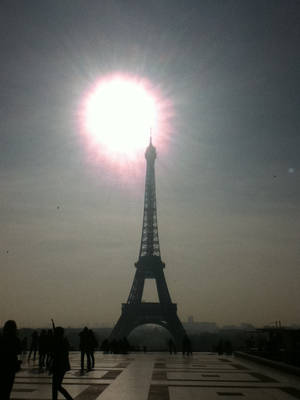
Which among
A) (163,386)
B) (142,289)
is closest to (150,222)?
(142,289)

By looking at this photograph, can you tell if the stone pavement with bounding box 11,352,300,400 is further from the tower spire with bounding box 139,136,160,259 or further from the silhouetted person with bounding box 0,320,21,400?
the tower spire with bounding box 139,136,160,259

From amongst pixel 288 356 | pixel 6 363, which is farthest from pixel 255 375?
pixel 6 363

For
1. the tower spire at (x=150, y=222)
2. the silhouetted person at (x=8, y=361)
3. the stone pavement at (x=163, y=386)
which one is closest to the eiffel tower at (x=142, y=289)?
the tower spire at (x=150, y=222)

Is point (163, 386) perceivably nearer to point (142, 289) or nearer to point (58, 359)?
point (58, 359)

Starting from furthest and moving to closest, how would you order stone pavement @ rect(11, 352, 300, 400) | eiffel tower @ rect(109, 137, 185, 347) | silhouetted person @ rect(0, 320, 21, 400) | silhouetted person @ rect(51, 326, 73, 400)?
eiffel tower @ rect(109, 137, 185, 347), stone pavement @ rect(11, 352, 300, 400), silhouetted person @ rect(51, 326, 73, 400), silhouetted person @ rect(0, 320, 21, 400)

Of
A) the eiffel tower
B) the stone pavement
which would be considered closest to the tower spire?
the eiffel tower

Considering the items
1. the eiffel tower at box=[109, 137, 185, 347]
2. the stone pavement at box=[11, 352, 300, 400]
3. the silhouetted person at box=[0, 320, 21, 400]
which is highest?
the eiffel tower at box=[109, 137, 185, 347]

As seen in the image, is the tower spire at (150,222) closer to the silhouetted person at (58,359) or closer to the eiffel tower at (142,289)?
the eiffel tower at (142,289)
